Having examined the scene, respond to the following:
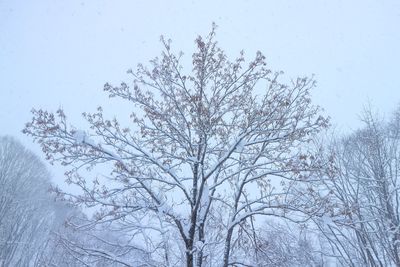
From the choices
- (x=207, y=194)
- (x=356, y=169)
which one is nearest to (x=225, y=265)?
(x=207, y=194)

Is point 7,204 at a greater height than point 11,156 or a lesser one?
lesser

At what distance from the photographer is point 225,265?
7199 millimetres

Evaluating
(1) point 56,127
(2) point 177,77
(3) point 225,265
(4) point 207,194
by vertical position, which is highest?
(2) point 177,77

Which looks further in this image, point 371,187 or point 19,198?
point 19,198

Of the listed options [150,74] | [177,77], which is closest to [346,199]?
[177,77]

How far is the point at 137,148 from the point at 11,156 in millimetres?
20904

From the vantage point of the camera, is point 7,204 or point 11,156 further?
point 11,156

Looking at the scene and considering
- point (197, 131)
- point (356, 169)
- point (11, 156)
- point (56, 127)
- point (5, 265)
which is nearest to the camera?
point (56, 127)

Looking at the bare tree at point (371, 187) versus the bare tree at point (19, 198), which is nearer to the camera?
A: the bare tree at point (371, 187)

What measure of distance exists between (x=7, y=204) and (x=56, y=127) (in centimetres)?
1858

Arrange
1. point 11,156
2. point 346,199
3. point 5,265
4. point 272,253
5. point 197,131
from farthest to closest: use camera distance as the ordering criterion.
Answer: point 11,156
point 5,265
point 346,199
point 272,253
point 197,131

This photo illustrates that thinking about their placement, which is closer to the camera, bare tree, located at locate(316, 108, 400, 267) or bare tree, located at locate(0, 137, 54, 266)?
bare tree, located at locate(316, 108, 400, 267)

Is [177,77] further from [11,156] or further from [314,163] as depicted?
[11,156]

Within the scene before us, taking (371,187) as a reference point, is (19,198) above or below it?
above
